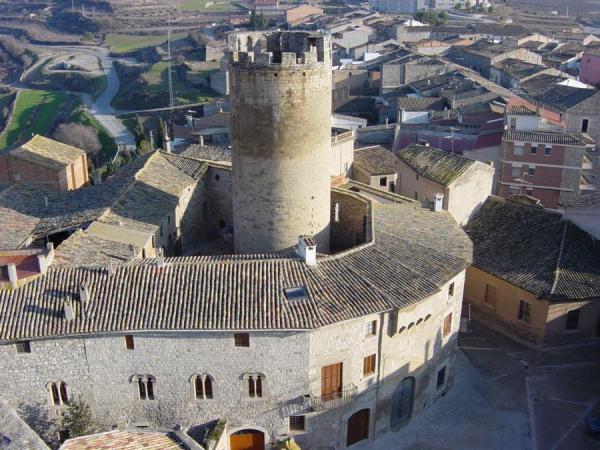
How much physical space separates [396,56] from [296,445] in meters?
68.3

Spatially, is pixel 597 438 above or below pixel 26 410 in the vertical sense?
below

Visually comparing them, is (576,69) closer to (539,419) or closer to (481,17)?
(481,17)

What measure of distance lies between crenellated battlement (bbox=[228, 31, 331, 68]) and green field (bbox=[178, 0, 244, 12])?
132 metres

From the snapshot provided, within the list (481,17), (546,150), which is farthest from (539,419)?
(481,17)

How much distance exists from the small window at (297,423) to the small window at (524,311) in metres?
12.4

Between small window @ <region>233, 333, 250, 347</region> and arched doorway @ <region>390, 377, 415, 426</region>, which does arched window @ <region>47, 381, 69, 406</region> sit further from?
arched doorway @ <region>390, 377, 415, 426</region>

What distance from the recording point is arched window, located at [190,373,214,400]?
21.8 m

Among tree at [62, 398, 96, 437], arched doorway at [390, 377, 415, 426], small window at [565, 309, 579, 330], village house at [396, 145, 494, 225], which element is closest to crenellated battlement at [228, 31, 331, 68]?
village house at [396, 145, 494, 225]

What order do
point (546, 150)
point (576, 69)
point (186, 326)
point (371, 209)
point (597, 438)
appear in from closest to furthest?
point (186, 326) < point (597, 438) < point (371, 209) < point (546, 150) < point (576, 69)

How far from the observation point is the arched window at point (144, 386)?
21.8 meters

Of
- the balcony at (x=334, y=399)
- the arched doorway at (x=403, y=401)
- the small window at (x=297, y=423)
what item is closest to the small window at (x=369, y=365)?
the balcony at (x=334, y=399)

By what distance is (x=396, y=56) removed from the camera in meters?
83.6

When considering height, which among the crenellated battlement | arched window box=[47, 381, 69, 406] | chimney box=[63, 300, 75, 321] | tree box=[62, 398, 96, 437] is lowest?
tree box=[62, 398, 96, 437]

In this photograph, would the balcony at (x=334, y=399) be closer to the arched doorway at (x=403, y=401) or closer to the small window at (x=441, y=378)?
the arched doorway at (x=403, y=401)
